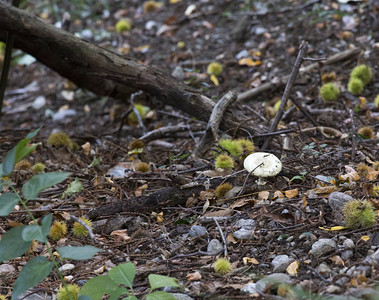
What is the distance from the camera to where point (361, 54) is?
4.08 meters

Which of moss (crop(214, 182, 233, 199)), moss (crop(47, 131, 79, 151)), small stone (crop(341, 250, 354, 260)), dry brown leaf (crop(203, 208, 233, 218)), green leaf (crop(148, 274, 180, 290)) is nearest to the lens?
green leaf (crop(148, 274, 180, 290))

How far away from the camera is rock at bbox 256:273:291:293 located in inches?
65.7

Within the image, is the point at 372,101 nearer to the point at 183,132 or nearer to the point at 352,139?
the point at 352,139

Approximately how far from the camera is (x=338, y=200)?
2123mm

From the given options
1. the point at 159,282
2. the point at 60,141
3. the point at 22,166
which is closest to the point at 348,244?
the point at 159,282

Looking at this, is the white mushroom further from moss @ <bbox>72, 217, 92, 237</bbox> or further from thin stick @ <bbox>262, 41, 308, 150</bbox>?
moss @ <bbox>72, 217, 92, 237</bbox>

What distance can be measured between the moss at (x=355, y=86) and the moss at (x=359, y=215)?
1963mm

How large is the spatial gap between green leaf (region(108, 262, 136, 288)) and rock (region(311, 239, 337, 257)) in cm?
75

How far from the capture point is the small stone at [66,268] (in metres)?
2.08

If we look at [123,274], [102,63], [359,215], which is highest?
[102,63]

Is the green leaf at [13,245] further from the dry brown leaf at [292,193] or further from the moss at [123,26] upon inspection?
the moss at [123,26]

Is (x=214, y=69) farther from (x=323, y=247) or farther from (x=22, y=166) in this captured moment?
(x=323, y=247)

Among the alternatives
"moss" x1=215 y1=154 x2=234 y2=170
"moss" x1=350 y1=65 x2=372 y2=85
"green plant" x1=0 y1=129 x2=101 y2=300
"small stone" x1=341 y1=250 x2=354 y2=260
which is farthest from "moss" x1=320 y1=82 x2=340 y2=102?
"green plant" x1=0 y1=129 x2=101 y2=300

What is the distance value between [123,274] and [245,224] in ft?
2.45
